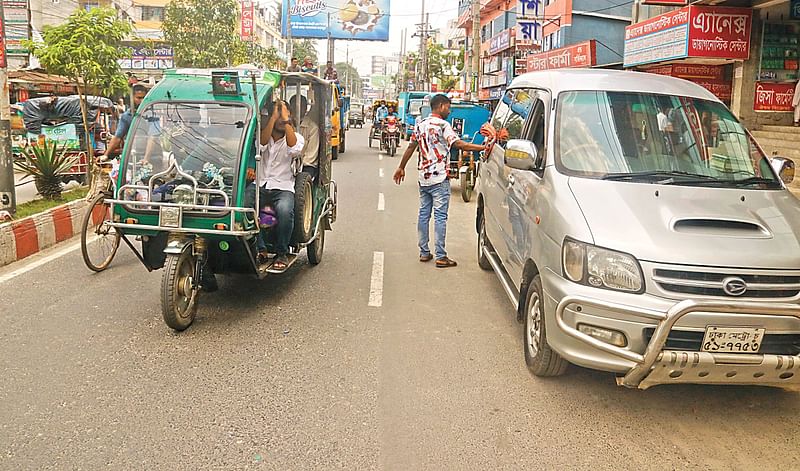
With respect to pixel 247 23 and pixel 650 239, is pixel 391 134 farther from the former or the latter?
pixel 247 23

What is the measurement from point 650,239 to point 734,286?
50 centimetres

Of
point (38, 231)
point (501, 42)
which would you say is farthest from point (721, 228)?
point (501, 42)

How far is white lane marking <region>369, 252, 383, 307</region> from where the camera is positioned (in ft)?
22.0

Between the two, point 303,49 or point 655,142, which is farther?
point 303,49

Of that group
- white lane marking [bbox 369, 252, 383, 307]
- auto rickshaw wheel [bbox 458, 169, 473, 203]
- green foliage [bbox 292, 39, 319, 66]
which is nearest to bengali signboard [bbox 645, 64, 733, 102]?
auto rickshaw wheel [bbox 458, 169, 473, 203]

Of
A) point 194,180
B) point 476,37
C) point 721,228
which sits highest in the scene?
point 476,37

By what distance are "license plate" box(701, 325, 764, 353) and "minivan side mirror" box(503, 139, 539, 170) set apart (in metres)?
1.80

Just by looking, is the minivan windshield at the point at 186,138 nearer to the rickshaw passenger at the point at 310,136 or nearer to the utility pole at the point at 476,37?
the rickshaw passenger at the point at 310,136

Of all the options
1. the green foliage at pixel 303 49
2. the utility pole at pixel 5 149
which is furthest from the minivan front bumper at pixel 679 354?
the green foliage at pixel 303 49

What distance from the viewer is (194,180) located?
5.63 metres

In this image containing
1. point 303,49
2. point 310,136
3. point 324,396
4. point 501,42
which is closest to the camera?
point 324,396

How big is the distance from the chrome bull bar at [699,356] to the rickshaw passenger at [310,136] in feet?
13.8

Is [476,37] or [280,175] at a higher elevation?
[476,37]

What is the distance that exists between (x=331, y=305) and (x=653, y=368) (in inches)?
131
